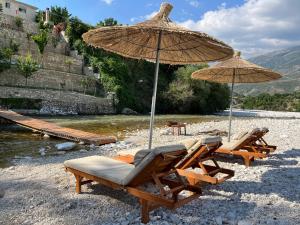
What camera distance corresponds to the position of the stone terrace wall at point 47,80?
1033 inches

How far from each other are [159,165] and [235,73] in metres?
7.15

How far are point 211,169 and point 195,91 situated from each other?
3142 centimetres

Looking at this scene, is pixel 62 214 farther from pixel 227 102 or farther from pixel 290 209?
pixel 227 102

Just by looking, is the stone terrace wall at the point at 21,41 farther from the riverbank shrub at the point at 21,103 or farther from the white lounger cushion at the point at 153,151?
the white lounger cushion at the point at 153,151

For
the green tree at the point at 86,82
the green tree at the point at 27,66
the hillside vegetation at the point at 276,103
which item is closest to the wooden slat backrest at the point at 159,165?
the green tree at the point at 27,66

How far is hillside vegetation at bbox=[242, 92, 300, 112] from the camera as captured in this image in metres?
56.6

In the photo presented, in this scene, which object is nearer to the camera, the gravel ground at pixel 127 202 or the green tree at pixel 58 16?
the gravel ground at pixel 127 202

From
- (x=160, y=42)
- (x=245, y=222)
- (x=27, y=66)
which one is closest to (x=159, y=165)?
(x=245, y=222)

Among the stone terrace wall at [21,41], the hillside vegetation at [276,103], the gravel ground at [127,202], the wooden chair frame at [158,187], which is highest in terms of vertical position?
the stone terrace wall at [21,41]

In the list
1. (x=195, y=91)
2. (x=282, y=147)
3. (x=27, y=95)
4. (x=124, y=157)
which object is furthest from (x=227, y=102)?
(x=124, y=157)

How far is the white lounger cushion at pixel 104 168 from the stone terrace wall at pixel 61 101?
777 inches

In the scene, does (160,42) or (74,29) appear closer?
(160,42)

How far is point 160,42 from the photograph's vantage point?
6156 millimetres

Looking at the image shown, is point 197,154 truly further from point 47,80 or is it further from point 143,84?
point 143,84
